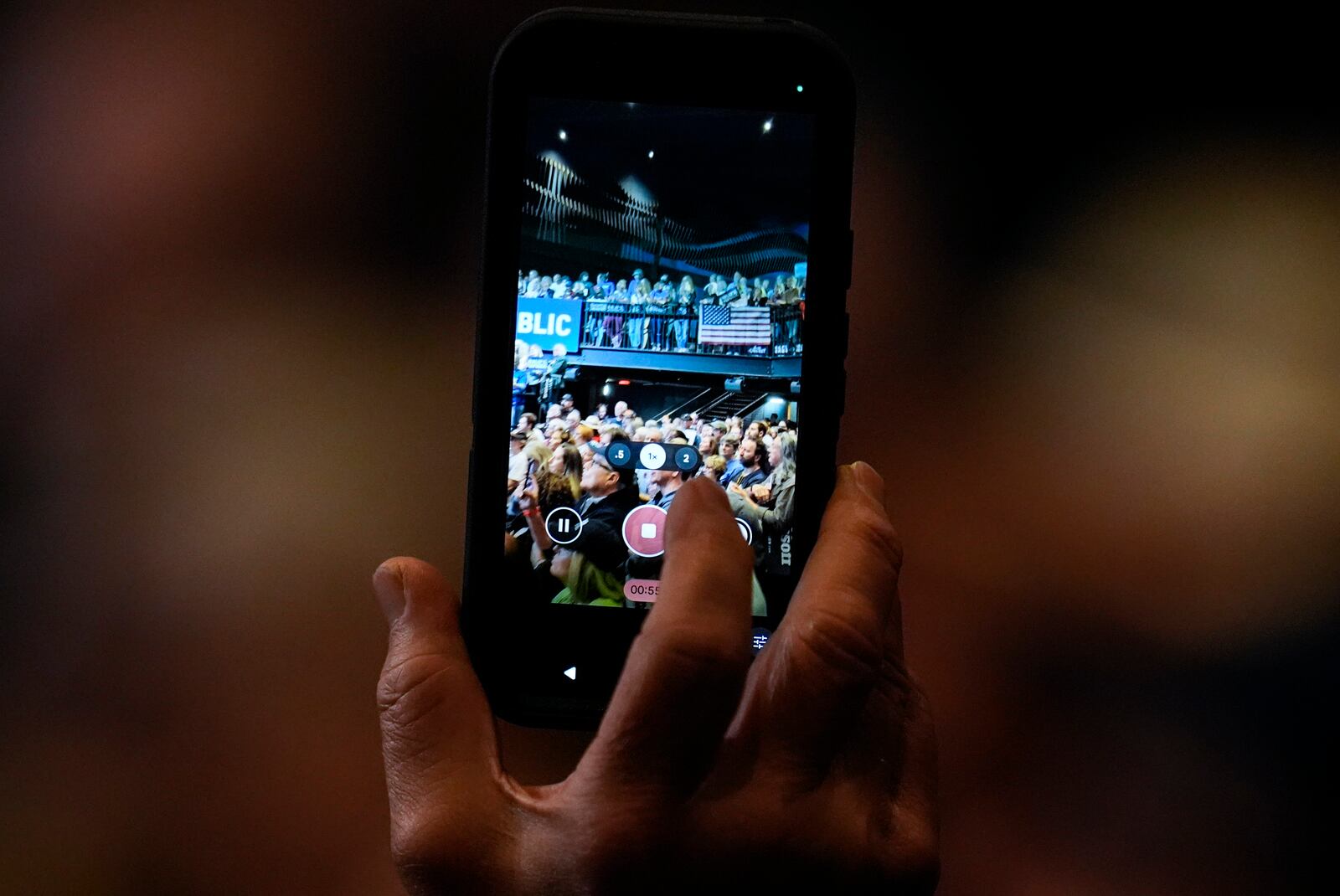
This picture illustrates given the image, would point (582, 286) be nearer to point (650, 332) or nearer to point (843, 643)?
point (650, 332)

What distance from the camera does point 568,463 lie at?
13.5 inches

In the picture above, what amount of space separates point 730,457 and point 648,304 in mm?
77

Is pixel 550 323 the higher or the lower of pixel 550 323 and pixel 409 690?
the higher

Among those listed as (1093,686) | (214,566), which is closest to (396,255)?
(214,566)

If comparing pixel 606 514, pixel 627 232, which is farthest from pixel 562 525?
pixel 627 232

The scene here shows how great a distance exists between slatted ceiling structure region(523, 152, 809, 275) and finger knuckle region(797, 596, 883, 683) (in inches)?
6.3

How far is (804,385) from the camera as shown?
32 centimetres

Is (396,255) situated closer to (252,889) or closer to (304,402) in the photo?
(304,402)

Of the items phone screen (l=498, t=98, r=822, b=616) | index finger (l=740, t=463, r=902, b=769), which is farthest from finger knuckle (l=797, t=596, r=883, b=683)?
phone screen (l=498, t=98, r=822, b=616)

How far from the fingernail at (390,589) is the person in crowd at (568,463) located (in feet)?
0.27

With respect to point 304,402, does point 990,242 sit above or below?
above

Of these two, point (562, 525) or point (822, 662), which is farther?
point (562, 525)

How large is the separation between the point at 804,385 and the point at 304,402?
268 millimetres

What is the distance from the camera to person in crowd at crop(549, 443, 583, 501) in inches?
13.4
